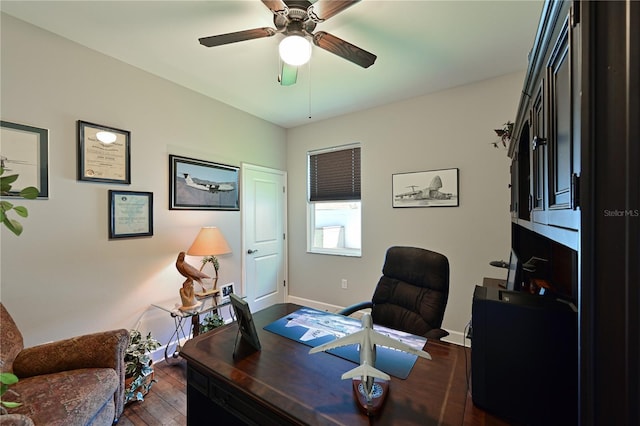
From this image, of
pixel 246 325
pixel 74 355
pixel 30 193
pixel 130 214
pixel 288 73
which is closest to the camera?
pixel 30 193

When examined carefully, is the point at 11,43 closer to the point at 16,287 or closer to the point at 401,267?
the point at 16,287

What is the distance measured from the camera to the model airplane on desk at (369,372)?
903 millimetres

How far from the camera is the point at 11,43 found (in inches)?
70.5

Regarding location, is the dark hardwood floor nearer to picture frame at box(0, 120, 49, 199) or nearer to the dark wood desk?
the dark wood desk

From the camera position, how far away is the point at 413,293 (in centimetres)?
188

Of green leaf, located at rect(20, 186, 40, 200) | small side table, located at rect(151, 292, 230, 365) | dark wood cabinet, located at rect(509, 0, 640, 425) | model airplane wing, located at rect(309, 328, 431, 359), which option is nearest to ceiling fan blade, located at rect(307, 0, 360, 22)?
dark wood cabinet, located at rect(509, 0, 640, 425)

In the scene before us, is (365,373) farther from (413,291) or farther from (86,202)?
(86,202)

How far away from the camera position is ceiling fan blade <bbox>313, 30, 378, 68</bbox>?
166 centimetres

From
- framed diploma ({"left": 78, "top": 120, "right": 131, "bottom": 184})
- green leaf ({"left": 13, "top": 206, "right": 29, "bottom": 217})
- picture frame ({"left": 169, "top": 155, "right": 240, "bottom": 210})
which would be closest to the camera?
green leaf ({"left": 13, "top": 206, "right": 29, "bottom": 217})

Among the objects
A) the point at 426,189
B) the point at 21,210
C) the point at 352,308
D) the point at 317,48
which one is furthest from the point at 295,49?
the point at 426,189

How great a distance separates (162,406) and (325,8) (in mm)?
2874

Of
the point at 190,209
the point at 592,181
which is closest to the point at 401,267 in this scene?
the point at 592,181

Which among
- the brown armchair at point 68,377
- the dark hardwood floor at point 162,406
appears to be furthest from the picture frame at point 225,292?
the brown armchair at point 68,377

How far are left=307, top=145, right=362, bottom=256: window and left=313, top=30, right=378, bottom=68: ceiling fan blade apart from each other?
179 cm
